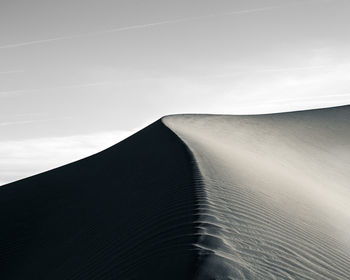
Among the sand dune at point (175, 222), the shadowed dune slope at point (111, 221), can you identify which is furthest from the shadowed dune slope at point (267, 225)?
the shadowed dune slope at point (111, 221)

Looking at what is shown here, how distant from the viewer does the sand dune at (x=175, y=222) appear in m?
4.12

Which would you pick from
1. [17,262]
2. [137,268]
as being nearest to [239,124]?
[17,262]

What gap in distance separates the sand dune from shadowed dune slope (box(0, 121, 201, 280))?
22 millimetres

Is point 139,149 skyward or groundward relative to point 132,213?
groundward

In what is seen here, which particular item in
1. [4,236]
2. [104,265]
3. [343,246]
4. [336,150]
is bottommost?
[336,150]

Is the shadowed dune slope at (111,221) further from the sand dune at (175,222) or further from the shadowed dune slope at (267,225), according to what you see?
the shadowed dune slope at (267,225)

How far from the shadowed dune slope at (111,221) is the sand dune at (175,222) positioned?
2 centimetres

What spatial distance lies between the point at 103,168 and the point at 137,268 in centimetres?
874

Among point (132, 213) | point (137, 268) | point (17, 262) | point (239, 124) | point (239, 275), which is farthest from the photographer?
point (239, 124)

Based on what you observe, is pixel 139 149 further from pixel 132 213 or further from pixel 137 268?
pixel 137 268

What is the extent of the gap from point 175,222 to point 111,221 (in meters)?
2.18

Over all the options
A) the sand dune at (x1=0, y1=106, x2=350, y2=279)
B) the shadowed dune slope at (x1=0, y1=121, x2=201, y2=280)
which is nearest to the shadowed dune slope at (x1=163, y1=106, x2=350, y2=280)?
the sand dune at (x1=0, y1=106, x2=350, y2=279)

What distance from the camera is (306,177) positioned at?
39.4 ft

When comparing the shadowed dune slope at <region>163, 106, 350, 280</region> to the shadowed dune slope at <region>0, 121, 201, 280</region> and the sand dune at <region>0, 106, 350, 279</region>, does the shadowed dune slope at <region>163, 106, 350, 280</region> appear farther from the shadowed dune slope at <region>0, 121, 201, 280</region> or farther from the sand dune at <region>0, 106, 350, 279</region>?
the shadowed dune slope at <region>0, 121, 201, 280</region>
